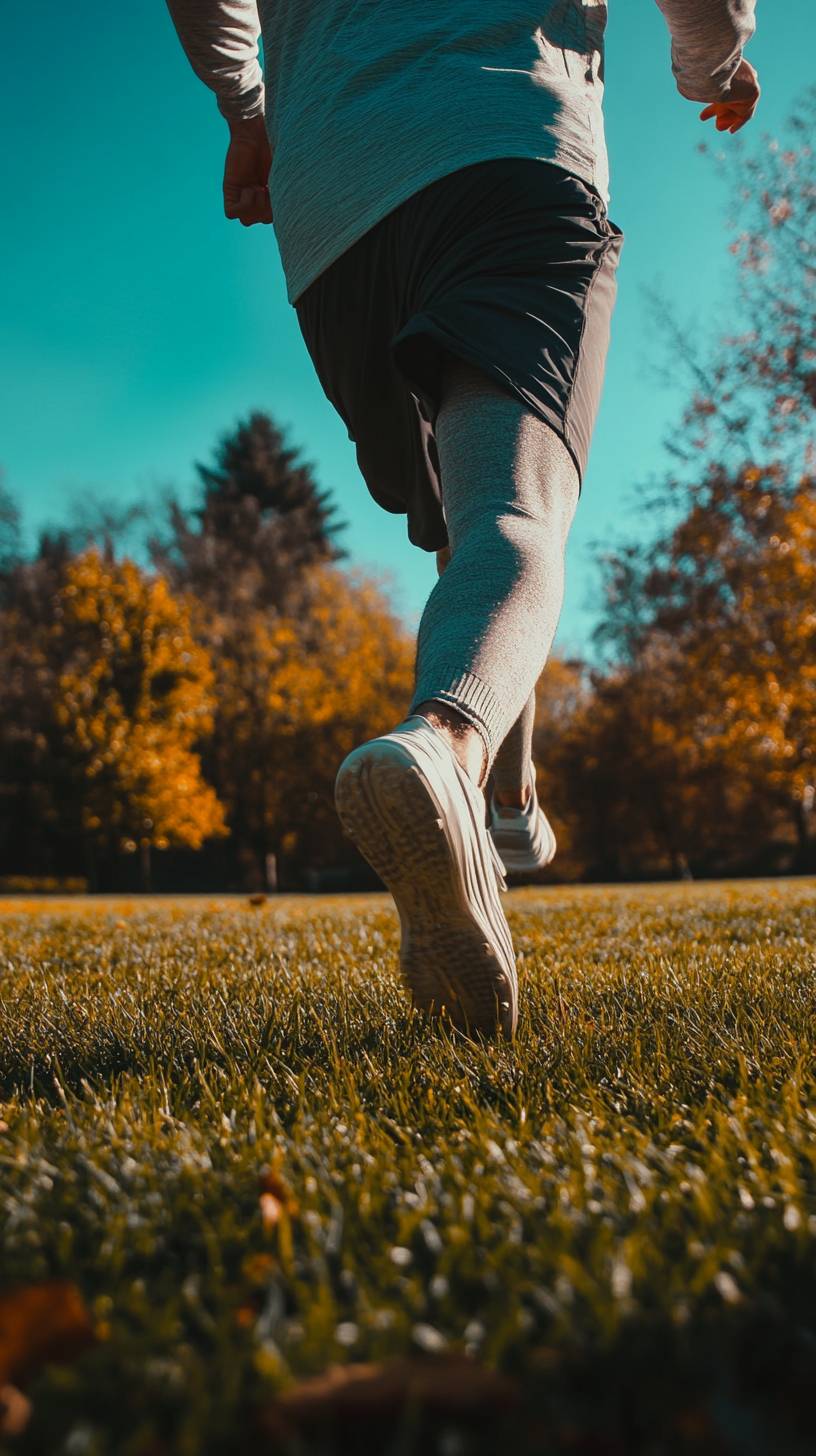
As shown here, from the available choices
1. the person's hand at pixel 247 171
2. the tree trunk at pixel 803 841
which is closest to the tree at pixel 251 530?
the tree trunk at pixel 803 841

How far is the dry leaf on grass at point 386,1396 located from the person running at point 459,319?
846 millimetres

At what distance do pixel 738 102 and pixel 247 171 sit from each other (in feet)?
4.51

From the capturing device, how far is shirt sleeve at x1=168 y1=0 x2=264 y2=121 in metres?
2.66

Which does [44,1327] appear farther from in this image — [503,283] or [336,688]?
[336,688]

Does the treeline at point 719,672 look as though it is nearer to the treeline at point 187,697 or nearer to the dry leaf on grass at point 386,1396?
the treeline at point 187,697

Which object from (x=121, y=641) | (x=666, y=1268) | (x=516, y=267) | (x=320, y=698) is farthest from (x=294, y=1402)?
(x=320, y=698)

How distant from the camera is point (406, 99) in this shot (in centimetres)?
200

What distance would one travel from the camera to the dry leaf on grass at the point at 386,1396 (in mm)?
600

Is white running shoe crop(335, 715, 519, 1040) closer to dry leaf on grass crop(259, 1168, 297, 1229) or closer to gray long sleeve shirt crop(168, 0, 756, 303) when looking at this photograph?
dry leaf on grass crop(259, 1168, 297, 1229)

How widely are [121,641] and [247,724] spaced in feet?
21.8

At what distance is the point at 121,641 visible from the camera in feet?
82.3

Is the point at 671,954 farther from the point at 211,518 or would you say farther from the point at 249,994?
the point at 211,518

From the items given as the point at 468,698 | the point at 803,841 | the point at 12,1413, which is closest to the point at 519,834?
the point at 468,698

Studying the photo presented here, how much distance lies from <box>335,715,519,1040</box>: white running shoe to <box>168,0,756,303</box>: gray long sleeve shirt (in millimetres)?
1161
